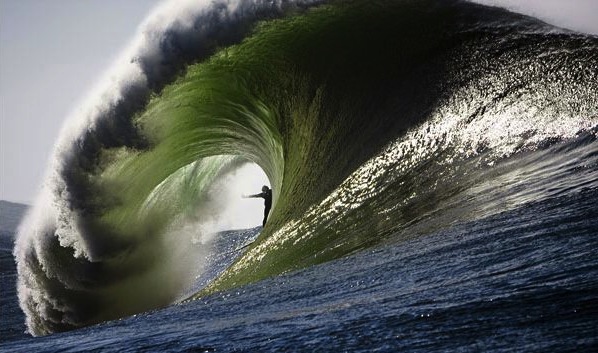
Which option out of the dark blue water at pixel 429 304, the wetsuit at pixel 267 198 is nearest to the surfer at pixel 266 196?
the wetsuit at pixel 267 198

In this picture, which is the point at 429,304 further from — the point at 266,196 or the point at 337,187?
the point at 266,196

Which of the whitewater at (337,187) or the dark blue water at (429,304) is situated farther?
the whitewater at (337,187)

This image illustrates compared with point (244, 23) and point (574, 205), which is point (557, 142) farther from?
point (244, 23)

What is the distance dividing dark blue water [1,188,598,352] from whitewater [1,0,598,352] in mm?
20

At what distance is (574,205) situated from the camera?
5.00 m

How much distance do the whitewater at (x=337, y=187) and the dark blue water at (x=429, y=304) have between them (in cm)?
2

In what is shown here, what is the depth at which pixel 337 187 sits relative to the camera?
29.9 ft

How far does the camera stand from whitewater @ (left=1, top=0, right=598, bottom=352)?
3918 millimetres

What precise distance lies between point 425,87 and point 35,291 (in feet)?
23.0

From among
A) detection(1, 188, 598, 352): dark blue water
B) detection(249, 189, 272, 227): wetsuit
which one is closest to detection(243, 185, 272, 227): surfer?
detection(249, 189, 272, 227): wetsuit

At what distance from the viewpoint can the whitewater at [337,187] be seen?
3.92 m

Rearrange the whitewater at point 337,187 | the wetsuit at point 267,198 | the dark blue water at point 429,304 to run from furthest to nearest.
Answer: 1. the wetsuit at point 267,198
2. the whitewater at point 337,187
3. the dark blue water at point 429,304

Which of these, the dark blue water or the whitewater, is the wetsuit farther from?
the dark blue water

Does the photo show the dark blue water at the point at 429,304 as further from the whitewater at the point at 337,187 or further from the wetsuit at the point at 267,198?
the wetsuit at the point at 267,198
